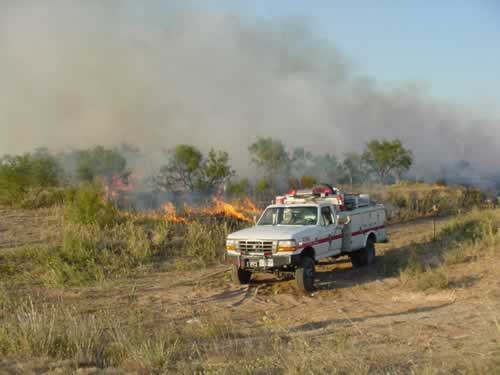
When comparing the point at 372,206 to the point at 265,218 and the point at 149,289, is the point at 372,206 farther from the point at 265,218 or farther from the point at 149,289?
the point at 149,289

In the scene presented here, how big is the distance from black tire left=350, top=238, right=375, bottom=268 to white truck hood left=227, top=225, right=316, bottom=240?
260 cm

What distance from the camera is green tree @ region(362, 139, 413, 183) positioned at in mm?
47828

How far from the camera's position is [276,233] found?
38.3 ft

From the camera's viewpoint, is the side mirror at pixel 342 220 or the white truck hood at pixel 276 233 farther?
the side mirror at pixel 342 220

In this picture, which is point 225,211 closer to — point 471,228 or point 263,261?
point 471,228

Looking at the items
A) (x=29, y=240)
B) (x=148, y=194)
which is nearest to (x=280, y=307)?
(x=29, y=240)

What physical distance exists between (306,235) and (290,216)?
1.34 metres

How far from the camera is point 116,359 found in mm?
6684

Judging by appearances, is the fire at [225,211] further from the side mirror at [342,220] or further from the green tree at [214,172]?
the green tree at [214,172]

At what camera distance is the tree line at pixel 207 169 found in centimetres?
2381

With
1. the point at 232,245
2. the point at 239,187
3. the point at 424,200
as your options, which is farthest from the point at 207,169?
the point at 232,245

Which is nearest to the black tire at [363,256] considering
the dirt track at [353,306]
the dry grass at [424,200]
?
the dirt track at [353,306]

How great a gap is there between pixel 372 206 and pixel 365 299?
4.78 meters

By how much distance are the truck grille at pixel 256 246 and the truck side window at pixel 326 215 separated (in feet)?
6.42
